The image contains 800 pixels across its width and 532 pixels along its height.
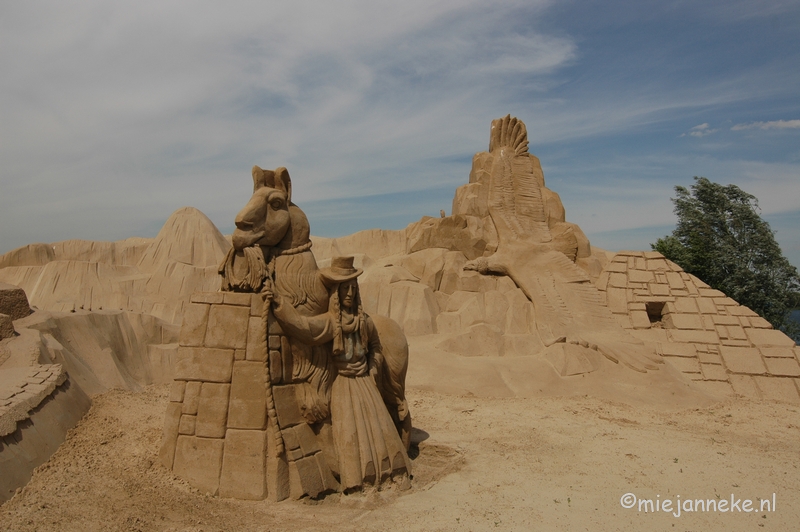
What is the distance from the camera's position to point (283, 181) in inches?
192

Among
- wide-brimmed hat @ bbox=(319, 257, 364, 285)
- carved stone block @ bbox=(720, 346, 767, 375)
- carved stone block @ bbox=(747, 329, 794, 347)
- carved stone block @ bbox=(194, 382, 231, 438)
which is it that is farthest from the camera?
carved stone block @ bbox=(747, 329, 794, 347)

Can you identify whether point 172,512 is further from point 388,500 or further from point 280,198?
point 280,198

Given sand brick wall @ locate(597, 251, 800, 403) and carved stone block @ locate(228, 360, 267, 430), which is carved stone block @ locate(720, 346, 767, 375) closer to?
sand brick wall @ locate(597, 251, 800, 403)

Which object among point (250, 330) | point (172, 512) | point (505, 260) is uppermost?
point (505, 260)

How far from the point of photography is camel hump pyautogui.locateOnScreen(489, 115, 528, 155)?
1152cm

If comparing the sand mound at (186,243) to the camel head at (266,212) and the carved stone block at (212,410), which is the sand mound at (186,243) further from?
the carved stone block at (212,410)

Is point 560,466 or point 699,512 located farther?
point 560,466

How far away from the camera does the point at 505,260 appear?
35.3 ft

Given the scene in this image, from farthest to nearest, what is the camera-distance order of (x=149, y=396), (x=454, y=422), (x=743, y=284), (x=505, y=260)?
(x=743, y=284) → (x=505, y=260) → (x=454, y=422) → (x=149, y=396)

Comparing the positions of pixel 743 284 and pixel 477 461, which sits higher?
pixel 743 284

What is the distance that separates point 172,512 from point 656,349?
8438 mm

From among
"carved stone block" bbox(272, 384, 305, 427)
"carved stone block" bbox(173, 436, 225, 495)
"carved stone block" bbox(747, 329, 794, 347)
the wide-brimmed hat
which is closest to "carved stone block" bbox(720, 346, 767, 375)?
"carved stone block" bbox(747, 329, 794, 347)

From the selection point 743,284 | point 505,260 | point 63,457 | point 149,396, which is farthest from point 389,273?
point 743,284

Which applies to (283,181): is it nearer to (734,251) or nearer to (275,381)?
(275,381)
